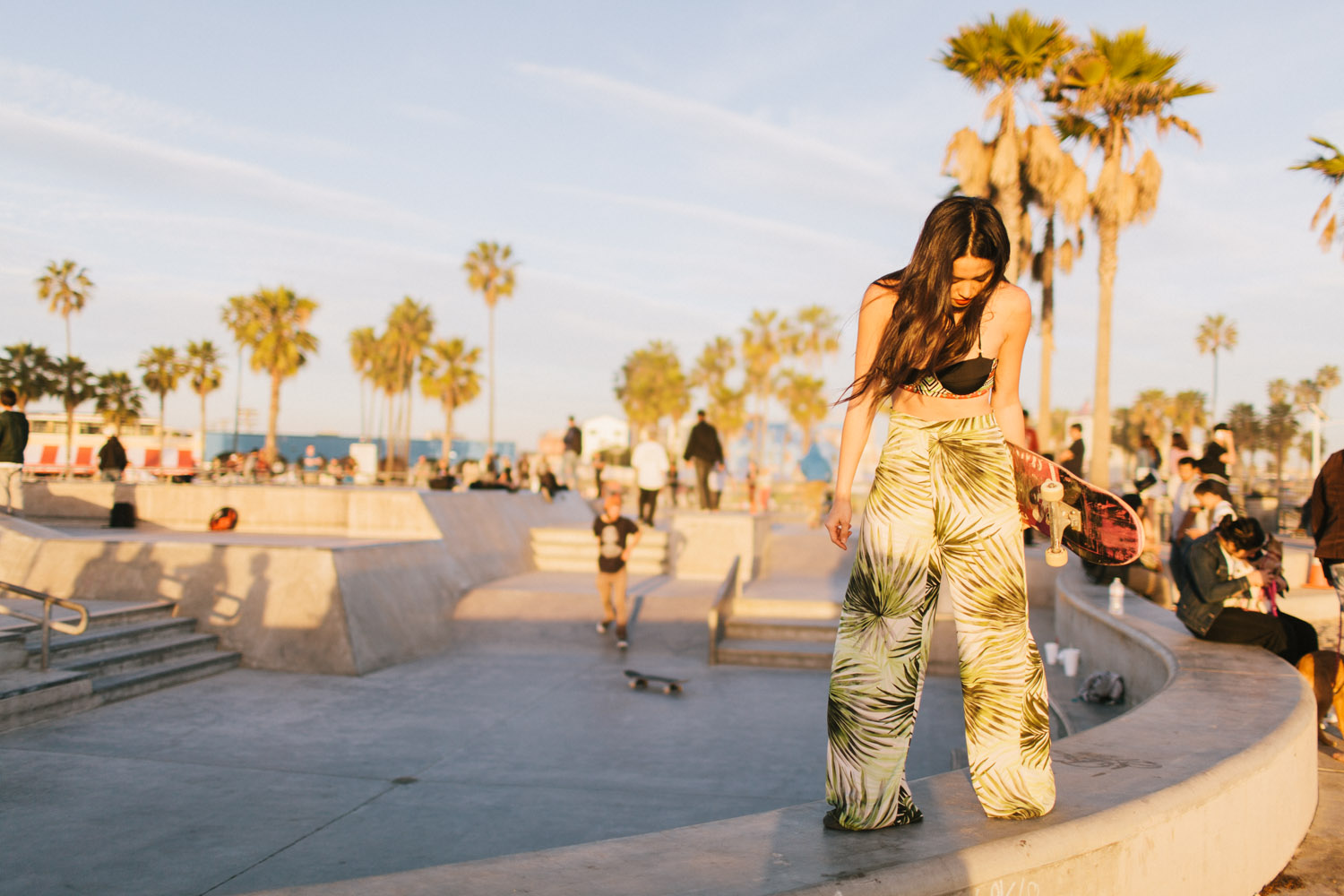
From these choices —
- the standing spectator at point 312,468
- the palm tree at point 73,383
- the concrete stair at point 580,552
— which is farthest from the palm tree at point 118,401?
the concrete stair at point 580,552

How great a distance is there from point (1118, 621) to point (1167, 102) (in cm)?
1722

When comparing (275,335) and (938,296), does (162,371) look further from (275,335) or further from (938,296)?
(938,296)

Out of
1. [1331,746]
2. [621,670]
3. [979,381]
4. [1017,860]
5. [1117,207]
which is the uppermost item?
[1117,207]

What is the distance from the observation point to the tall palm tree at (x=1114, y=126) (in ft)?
61.7

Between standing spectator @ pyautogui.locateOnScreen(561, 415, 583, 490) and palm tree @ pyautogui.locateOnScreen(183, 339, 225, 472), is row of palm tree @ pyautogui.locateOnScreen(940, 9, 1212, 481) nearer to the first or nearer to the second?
standing spectator @ pyautogui.locateOnScreen(561, 415, 583, 490)

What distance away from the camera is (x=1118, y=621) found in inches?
256

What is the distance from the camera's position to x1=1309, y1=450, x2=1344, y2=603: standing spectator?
4.88 metres

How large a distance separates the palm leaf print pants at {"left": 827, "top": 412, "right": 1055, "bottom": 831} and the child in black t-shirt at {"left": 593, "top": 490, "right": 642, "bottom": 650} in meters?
7.81

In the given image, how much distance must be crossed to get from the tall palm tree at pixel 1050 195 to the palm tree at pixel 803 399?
44.9m

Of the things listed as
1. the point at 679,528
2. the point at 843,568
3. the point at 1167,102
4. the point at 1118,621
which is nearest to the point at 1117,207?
the point at 1167,102

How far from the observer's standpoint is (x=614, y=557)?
10.5 metres

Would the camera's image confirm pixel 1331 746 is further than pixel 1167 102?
No

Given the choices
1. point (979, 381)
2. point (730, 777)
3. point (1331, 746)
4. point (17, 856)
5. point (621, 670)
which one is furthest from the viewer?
point (621, 670)

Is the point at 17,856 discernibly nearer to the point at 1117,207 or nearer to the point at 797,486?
the point at 1117,207
